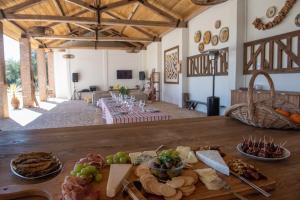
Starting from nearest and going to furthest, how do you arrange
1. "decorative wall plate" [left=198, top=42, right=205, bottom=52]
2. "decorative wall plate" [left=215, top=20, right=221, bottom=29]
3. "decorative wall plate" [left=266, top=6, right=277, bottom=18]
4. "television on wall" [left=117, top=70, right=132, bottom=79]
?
1. "decorative wall plate" [left=266, top=6, right=277, bottom=18]
2. "decorative wall plate" [left=215, top=20, right=221, bottom=29]
3. "decorative wall plate" [left=198, top=42, right=205, bottom=52]
4. "television on wall" [left=117, top=70, right=132, bottom=79]

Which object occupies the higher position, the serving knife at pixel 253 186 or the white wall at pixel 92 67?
the white wall at pixel 92 67

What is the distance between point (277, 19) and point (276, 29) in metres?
0.22

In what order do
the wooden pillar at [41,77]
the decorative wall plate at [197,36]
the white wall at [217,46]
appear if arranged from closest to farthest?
the white wall at [217,46], the decorative wall plate at [197,36], the wooden pillar at [41,77]

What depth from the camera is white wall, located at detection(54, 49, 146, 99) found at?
13.0 meters

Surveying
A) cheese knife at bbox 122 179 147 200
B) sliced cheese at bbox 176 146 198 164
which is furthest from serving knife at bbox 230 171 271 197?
cheese knife at bbox 122 179 147 200

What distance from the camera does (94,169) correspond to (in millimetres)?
799

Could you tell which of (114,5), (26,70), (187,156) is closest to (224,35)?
(114,5)

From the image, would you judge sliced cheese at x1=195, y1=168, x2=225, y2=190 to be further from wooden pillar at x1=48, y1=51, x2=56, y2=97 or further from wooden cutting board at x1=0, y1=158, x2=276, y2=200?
wooden pillar at x1=48, y1=51, x2=56, y2=97

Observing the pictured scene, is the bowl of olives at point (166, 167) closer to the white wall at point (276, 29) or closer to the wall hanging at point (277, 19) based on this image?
the white wall at point (276, 29)

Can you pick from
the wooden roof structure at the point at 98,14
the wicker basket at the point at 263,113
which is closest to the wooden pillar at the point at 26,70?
the wooden roof structure at the point at 98,14

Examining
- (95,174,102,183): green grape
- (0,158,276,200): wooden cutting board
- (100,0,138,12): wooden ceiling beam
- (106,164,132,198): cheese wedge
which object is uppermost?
(100,0,138,12): wooden ceiling beam

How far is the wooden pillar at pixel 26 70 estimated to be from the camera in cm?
865

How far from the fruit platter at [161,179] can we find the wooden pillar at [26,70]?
9070 mm

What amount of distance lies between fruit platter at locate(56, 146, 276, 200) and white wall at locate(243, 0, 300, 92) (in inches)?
161
